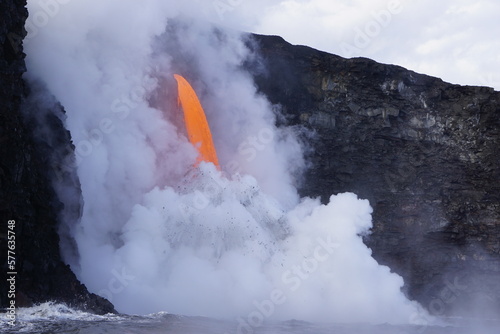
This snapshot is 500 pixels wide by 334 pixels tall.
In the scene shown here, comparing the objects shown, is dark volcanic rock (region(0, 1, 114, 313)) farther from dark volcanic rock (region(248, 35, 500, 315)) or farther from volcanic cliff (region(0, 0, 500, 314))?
dark volcanic rock (region(248, 35, 500, 315))

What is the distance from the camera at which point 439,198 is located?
145ft

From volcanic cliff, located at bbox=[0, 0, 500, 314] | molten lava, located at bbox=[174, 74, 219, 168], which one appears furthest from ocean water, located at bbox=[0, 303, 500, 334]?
volcanic cliff, located at bbox=[0, 0, 500, 314]

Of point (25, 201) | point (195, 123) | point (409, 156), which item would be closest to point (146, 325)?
point (25, 201)

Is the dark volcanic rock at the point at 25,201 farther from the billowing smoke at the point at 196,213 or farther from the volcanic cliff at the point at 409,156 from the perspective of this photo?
the volcanic cliff at the point at 409,156

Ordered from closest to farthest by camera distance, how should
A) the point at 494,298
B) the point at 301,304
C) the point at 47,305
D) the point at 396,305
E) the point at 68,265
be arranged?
1. the point at 47,305
2. the point at 68,265
3. the point at 301,304
4. the point at 396,305
5. the point at 494,298

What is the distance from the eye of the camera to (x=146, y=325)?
2292 cm

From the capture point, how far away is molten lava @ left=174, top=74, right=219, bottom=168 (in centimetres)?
3856

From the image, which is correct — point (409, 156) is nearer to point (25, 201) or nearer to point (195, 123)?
point (195, 123)

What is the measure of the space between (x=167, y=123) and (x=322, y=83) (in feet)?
42.3

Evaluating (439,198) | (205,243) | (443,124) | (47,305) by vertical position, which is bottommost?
(47,305)

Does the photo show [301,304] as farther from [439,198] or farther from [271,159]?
[439,198]

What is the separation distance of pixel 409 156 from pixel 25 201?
28.3 m

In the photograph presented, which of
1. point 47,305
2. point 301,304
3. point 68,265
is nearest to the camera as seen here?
point 47,305

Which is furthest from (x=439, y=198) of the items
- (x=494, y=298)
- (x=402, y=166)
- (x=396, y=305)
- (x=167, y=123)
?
(x=167, y=123)
